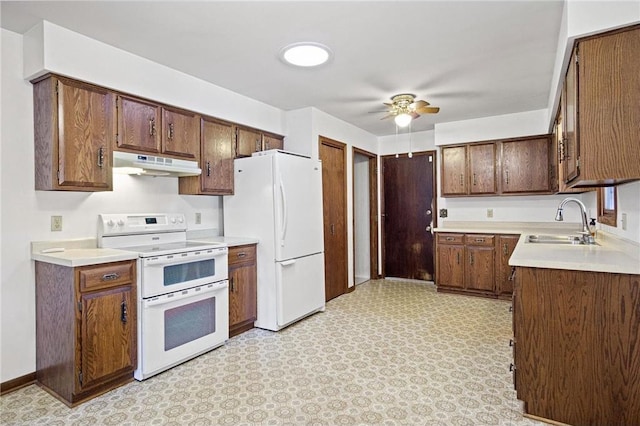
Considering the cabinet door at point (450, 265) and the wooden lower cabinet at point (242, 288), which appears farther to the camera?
the cabinet door at point (450, 265)

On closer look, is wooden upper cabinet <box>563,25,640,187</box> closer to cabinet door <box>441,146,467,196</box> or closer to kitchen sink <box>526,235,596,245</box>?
kitchen sink <box>526,235,596,245</box>

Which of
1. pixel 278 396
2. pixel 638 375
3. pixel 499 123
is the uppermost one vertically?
pixel 499 123

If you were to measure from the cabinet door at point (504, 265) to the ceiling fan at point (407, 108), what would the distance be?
73.6 inches

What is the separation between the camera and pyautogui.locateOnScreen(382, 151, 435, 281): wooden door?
224 inches

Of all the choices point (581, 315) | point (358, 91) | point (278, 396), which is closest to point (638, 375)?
point (581, 315)

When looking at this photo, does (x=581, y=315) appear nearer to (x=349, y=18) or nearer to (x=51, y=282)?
(x=349, y=18)

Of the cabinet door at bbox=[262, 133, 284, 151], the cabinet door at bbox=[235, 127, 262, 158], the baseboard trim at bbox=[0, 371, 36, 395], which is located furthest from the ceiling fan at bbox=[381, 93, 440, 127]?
the baseboard trim at bbox=[0, 371, 36, 395]

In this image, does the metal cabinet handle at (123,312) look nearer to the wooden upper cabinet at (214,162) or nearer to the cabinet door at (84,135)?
the cabinet door at (84,135)

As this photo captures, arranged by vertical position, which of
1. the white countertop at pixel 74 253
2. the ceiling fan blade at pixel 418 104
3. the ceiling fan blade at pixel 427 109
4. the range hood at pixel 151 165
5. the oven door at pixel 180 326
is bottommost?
the oven door at pixel 180 326

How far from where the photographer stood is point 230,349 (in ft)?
10.1

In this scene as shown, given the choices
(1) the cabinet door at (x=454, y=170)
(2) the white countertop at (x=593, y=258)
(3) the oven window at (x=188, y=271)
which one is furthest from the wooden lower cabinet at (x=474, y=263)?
(3) the oven window at (x=188, y=271)

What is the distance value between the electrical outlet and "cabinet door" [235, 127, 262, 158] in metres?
1.69

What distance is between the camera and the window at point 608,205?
8.97 feet

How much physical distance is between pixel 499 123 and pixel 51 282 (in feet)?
A: 16.5
